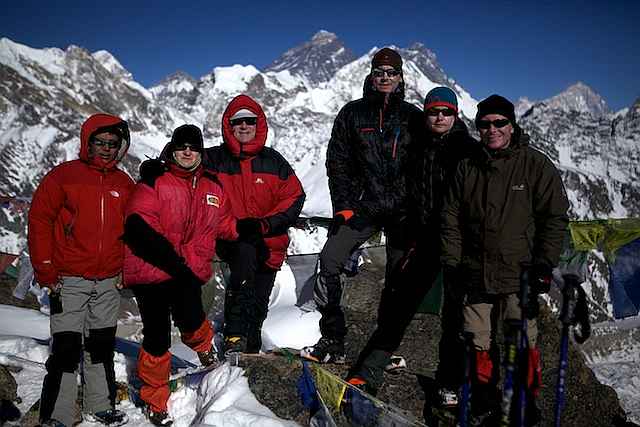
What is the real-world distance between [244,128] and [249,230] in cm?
104

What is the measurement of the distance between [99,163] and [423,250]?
3011 mm

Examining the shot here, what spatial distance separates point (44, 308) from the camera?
909cm

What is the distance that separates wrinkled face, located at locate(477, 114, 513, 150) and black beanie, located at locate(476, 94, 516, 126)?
0.03 m

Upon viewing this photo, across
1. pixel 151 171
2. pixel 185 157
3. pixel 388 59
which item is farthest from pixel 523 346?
pixel 151 171

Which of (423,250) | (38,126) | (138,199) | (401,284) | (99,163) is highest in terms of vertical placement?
(38,126)

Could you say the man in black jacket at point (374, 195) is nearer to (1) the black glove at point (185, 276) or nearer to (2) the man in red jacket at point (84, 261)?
(1) the black glove at point (185, 276)

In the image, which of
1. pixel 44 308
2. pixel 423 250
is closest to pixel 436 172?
pixel 423 250

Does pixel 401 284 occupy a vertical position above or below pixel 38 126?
below

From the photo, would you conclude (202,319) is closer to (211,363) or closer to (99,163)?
(211,363)

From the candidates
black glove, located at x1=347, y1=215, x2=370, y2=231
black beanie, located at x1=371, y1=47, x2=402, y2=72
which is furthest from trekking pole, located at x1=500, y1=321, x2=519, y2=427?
black beanie, located at x1=371, y1=47, x2=402, y2=72

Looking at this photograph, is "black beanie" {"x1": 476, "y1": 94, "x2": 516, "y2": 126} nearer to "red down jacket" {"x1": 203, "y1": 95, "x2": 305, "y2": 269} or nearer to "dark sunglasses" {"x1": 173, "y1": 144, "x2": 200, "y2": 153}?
"red down jacket" {"x1": 203, "y1": 95, "x2": 305, "y2": 269}

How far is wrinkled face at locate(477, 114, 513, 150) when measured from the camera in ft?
12.2

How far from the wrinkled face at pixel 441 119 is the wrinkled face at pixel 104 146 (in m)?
2.80

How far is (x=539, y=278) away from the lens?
11.2 ft
